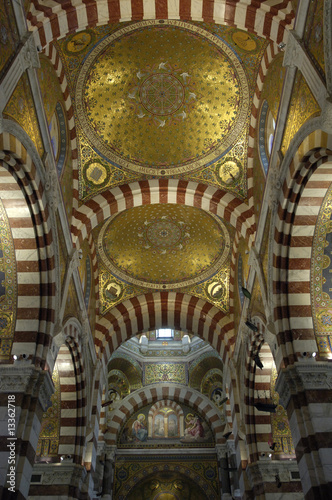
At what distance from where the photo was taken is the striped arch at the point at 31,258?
772cm

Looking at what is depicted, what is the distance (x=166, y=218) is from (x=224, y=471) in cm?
961

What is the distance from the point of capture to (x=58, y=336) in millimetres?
8586

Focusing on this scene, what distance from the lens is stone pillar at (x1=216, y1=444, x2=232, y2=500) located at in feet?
52.4

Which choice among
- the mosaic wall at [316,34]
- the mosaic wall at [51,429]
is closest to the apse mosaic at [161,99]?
the mosaic wall at [316,34]

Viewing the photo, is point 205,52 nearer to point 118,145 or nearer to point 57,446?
point 118,145

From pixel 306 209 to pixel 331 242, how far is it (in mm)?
784

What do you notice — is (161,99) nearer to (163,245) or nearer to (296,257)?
(163,245)

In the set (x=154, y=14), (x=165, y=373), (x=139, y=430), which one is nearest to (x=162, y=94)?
(x=154, y=14)

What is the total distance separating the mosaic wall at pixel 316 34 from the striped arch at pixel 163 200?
4498mm

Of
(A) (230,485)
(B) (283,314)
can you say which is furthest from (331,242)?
(A) (230,485)

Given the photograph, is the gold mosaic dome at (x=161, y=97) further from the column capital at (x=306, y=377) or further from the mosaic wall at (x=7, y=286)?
the column capital at (x=306, y=377)

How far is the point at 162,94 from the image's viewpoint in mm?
10516

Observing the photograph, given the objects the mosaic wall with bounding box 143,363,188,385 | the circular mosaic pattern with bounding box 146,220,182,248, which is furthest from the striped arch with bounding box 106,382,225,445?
the circular mosaic pattern with bounding box 146,220,182,248

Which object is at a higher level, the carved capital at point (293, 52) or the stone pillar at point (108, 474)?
the carved capital at point (293, 52)
